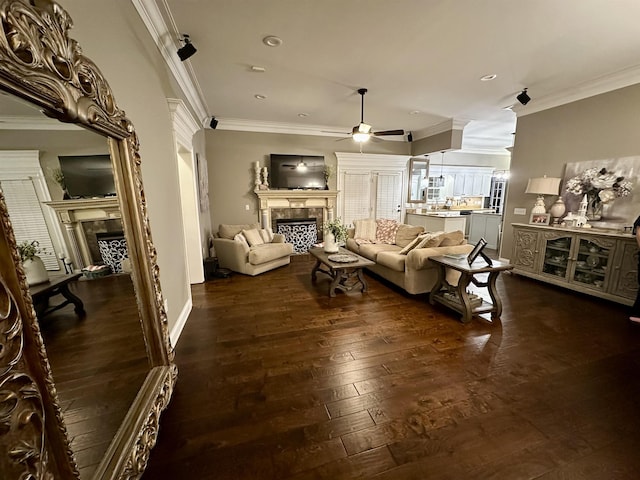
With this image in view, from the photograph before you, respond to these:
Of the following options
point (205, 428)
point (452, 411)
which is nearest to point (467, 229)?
point (452, 411)

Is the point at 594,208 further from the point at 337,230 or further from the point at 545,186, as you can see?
the point at 337,230

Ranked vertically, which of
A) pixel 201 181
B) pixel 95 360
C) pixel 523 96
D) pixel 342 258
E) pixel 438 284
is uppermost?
pixel 523 96

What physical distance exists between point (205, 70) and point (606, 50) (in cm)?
453

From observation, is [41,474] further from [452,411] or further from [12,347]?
[452,411]

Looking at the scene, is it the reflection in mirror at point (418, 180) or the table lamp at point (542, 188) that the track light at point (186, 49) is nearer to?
the table lamp at point (542, 188)

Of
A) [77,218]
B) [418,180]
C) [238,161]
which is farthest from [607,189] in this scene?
[238,161]

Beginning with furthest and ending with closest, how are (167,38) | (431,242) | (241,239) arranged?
(241,239) < (431,242) < (167,38)

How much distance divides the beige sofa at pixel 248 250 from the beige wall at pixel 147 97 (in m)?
1.38

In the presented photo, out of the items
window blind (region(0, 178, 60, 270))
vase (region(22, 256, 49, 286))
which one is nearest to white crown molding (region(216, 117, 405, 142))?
window blind (region(0, 178, 60, 270))

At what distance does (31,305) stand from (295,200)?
17.0 ft

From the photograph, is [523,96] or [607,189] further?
[523,96]

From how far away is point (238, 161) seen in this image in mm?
5465

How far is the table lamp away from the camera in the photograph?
12.8 feet

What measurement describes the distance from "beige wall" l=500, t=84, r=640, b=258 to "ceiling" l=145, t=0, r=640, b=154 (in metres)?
0.20
